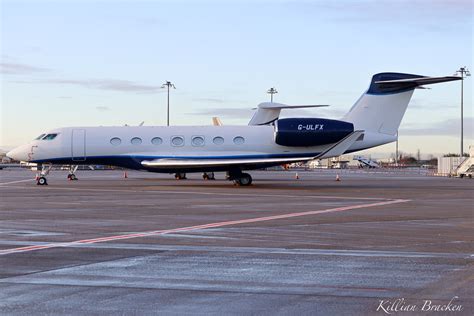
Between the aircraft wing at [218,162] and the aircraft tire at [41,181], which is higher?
the aircraft wing at [218,162]

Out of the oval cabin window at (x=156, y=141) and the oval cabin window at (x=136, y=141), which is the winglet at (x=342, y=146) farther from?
the oval cabin window at (x=136, y=141)

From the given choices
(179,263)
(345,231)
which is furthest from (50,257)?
(345,231)

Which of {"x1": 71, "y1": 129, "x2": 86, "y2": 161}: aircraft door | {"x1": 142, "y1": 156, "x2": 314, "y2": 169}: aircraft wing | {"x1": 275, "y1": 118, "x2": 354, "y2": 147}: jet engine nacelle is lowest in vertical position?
A: {"x1": 142, "y1": 156, "x2": 314, "y2": 169}: aircraft wing

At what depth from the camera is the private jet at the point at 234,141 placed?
3491cm

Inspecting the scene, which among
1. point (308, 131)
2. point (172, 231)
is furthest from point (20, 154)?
point (172, 231)

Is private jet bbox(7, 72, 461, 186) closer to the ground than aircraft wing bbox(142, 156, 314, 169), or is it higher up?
higher up

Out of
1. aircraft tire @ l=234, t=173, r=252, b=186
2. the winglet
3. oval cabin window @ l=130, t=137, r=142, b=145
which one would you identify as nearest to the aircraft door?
oval cabin window @ l=130, t=137, r=142, b=145

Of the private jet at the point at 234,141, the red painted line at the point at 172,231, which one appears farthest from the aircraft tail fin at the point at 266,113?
the red painted line at the point at 172,231

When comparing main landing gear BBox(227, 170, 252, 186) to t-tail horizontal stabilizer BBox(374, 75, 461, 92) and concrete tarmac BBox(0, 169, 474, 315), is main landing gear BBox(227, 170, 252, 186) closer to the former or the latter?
t-tail horizontal stabilizer BBox(374, 75, 461, 92)

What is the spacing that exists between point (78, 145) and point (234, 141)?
7.89m

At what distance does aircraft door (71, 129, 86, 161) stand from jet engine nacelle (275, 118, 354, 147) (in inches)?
383

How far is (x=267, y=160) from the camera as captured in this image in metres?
34.9

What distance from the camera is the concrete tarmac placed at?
7625 millimetres

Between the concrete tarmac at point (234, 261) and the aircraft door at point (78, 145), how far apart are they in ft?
53.9
